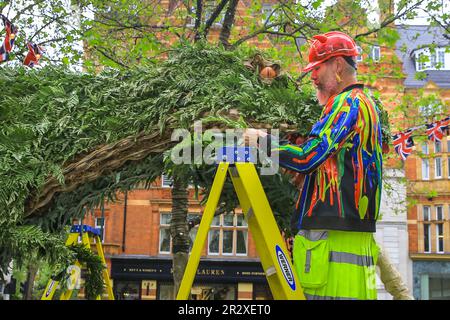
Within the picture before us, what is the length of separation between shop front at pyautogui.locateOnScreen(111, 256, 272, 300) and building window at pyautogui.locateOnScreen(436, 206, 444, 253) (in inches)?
255

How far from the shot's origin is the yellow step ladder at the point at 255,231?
239 centimetres

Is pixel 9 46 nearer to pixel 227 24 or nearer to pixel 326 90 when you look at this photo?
pixel 227 24

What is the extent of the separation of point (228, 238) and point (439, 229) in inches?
298

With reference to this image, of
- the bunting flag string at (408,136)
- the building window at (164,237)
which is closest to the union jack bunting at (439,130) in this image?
the bunting flag string at (408,136)

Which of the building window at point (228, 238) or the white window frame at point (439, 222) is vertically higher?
the white window frame at point (439, 222)

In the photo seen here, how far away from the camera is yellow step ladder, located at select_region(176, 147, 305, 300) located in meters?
2.39

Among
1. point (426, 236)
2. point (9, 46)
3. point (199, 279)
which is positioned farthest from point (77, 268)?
point (426, 236)

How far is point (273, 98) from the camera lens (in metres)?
2.92

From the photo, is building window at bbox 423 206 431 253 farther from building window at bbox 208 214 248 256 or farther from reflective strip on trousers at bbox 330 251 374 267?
reflective strip on trousers at bbox 330 251 374 267

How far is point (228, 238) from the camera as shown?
58.3 feet

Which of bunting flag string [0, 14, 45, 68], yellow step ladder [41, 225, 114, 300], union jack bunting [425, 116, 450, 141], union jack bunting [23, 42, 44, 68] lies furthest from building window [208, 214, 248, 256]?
yellow step ladder [41, 225, 114, 300]

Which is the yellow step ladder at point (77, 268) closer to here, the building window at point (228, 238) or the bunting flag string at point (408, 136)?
the bunting flag string at point (408, 136)

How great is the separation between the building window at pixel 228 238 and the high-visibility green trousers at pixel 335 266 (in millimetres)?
15126
